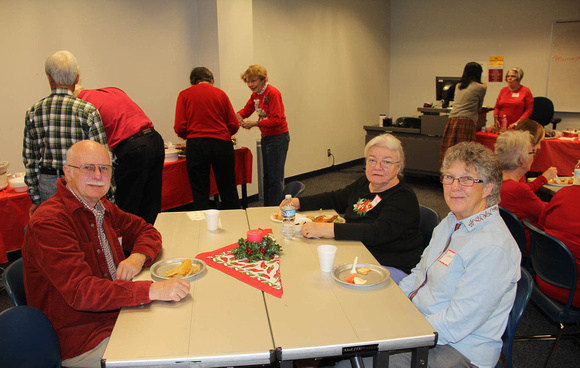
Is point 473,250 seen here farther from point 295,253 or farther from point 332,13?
point 332,13

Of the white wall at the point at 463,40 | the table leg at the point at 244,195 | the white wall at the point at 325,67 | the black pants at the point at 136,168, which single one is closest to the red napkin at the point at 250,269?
the black pants at the point at 136,168

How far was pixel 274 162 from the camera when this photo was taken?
4859mm

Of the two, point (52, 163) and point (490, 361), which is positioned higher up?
point (52, 163)

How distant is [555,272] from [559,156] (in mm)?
3796

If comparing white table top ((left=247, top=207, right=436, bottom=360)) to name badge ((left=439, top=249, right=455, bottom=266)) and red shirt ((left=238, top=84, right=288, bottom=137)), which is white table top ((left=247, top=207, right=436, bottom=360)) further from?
red shirt ((left=238, top=84, right=288, bottom=137))

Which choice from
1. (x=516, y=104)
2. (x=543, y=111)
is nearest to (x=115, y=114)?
(x=516, y=104)

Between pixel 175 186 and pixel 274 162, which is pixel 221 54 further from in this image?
pixel 175 186

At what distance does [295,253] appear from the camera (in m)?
2.07

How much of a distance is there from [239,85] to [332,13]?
8.90ft

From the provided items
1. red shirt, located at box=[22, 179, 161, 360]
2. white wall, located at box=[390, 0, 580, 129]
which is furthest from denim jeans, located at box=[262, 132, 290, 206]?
white wall, located at box=[390, 0, 580, 129]

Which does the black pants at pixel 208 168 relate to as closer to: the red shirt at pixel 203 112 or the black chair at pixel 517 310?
the red shirt at pixel 203 112

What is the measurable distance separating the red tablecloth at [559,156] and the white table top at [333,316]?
14.6 ft

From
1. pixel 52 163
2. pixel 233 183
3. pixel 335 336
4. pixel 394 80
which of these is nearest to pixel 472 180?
pixel 335 336

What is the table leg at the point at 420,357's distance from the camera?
1451 millimetres
